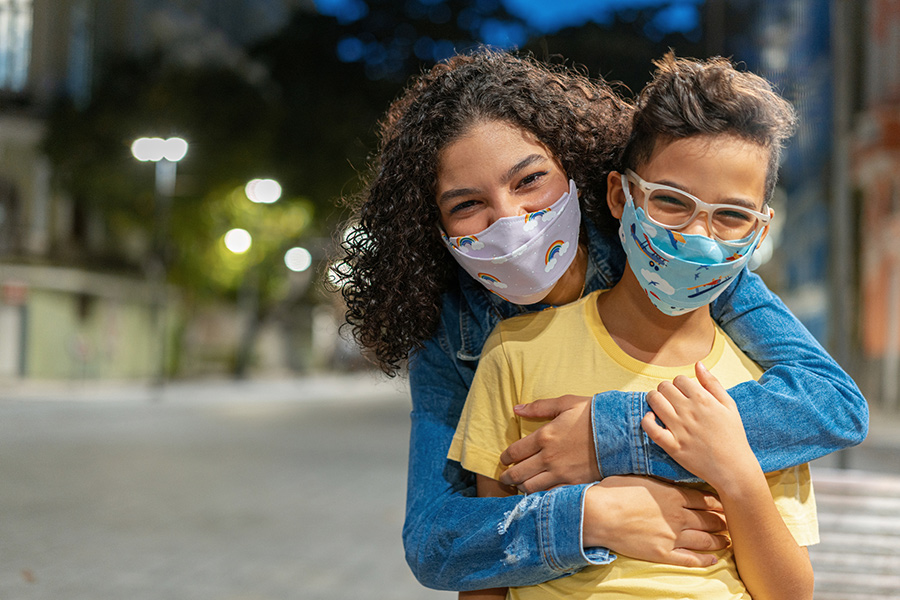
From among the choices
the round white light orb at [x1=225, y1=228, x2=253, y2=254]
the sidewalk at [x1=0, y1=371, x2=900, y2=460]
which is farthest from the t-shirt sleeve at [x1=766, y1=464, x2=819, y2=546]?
the round white light orb at [x1=225, y1=228, x2=253, y2=254]

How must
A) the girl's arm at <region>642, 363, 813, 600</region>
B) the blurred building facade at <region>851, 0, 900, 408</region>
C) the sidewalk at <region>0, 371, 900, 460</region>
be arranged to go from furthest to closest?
the blurred building facade at <region>851, 0, 900, 408</region> → the sidewalk at <region>0, 371, 900, 460</region> → the girl's arm at <region>642, 363, 813, 600</region>

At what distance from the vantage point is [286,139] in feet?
79.1

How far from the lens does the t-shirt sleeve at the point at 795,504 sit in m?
1.82

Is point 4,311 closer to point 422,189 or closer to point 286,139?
point 422,189

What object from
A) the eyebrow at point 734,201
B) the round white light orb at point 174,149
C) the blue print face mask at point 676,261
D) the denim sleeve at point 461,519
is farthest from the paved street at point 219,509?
the round white light orb at point 174,149

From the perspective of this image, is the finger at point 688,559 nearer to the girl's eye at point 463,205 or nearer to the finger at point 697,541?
the finger at point 697,541

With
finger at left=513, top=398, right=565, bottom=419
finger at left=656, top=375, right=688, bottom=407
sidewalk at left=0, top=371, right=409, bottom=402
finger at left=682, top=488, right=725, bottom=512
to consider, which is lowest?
sidewalk at left=0, top=371, right=409, bottom=402

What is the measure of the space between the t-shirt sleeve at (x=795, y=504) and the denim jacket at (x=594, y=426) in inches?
3.5

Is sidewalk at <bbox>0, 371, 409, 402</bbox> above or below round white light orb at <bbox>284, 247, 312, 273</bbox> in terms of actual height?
below

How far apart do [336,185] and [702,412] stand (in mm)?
22609

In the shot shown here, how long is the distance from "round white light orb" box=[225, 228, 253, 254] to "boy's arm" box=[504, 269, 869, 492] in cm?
2722

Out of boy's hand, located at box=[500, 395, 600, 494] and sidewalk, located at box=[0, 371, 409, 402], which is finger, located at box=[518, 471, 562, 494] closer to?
boy's hand, located at box=[500, 395, 600, 494]

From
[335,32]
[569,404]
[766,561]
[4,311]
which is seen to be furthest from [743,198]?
[335,32]

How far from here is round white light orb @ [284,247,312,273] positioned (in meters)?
30.7
